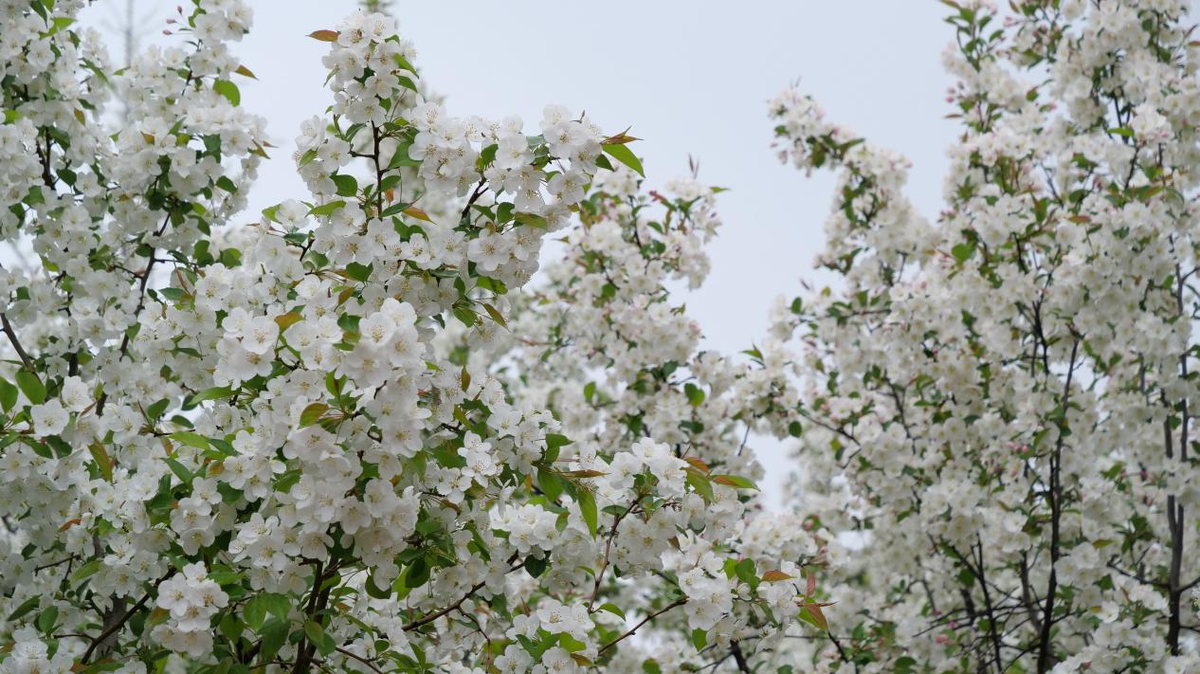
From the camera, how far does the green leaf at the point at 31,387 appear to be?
2426 millimetres

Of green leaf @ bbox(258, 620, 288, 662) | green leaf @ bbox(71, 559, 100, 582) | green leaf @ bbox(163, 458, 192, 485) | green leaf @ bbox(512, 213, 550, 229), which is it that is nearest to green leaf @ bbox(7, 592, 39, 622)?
green leaf @ bbox(71, 559, 100, 582)

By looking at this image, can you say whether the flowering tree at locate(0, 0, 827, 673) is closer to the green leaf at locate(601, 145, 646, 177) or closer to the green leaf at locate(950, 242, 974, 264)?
the green leaf at locate(601, 145, 646, 177)

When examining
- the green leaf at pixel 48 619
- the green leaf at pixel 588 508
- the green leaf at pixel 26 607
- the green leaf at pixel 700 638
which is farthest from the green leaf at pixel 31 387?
the green leaf at pixel 700 638

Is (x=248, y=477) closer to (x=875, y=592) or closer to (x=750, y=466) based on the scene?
(x=750, y=466)

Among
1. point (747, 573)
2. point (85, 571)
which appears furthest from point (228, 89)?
point (747, 573)

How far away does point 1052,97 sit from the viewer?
17.5ft

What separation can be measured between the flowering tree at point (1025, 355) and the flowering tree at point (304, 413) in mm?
1791

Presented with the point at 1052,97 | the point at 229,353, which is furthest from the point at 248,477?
the point at 1052,97

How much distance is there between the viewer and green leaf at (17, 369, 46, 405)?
243 centimetres

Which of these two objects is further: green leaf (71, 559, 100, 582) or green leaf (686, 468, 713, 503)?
green leaf (71, 559, 100, 582)

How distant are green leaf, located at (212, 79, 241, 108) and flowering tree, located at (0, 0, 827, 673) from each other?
0.5 inches

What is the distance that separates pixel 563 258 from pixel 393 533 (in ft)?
9.40

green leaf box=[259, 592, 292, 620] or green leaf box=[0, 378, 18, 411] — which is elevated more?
green leaf box=[0, 378, 18, 411]

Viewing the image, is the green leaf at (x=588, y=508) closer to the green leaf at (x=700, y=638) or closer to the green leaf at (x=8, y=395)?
the green leaf at (x=700, y=638)
